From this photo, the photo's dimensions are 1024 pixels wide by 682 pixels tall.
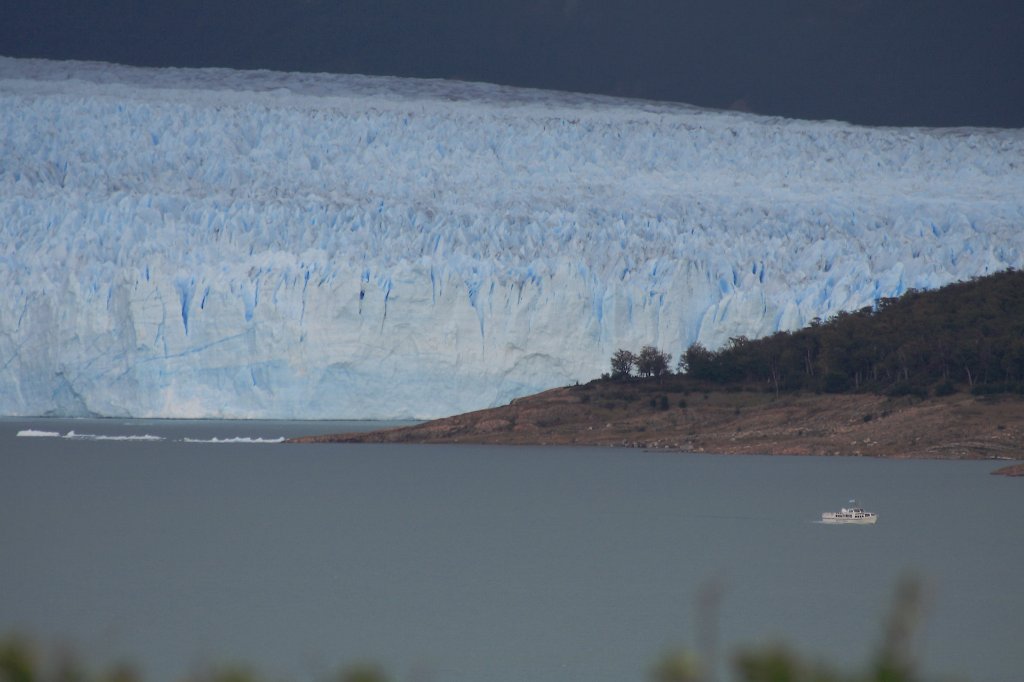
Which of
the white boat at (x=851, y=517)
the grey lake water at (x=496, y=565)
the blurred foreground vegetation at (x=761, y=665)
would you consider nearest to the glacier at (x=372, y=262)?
the grey lake water at (x=496, y=565)

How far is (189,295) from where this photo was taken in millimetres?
31797

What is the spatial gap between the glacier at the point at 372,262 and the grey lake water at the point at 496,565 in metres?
2.95

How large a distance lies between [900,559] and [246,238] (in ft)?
65.2

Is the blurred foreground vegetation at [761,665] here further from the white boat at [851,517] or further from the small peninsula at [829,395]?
the small peninsula at [829,395]

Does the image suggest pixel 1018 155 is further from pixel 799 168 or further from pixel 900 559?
pixel 900 559

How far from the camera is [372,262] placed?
31969mm

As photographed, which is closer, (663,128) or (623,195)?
(623,195)

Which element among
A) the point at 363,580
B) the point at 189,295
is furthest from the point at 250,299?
the point at 363,580

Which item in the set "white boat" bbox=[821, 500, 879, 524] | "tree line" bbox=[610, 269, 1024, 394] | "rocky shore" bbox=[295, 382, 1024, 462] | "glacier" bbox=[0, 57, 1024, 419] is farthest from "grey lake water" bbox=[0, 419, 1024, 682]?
"glacier" bbox=[0, 57, 1024, 419]

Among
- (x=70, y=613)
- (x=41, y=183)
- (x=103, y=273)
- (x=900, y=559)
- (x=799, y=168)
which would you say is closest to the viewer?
(x=70, y=613)

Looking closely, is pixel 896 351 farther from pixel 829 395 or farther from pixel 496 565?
pixel 496 565

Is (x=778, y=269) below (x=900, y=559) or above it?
above

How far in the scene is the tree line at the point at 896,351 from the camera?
3016 cm

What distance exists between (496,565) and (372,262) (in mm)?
17097
